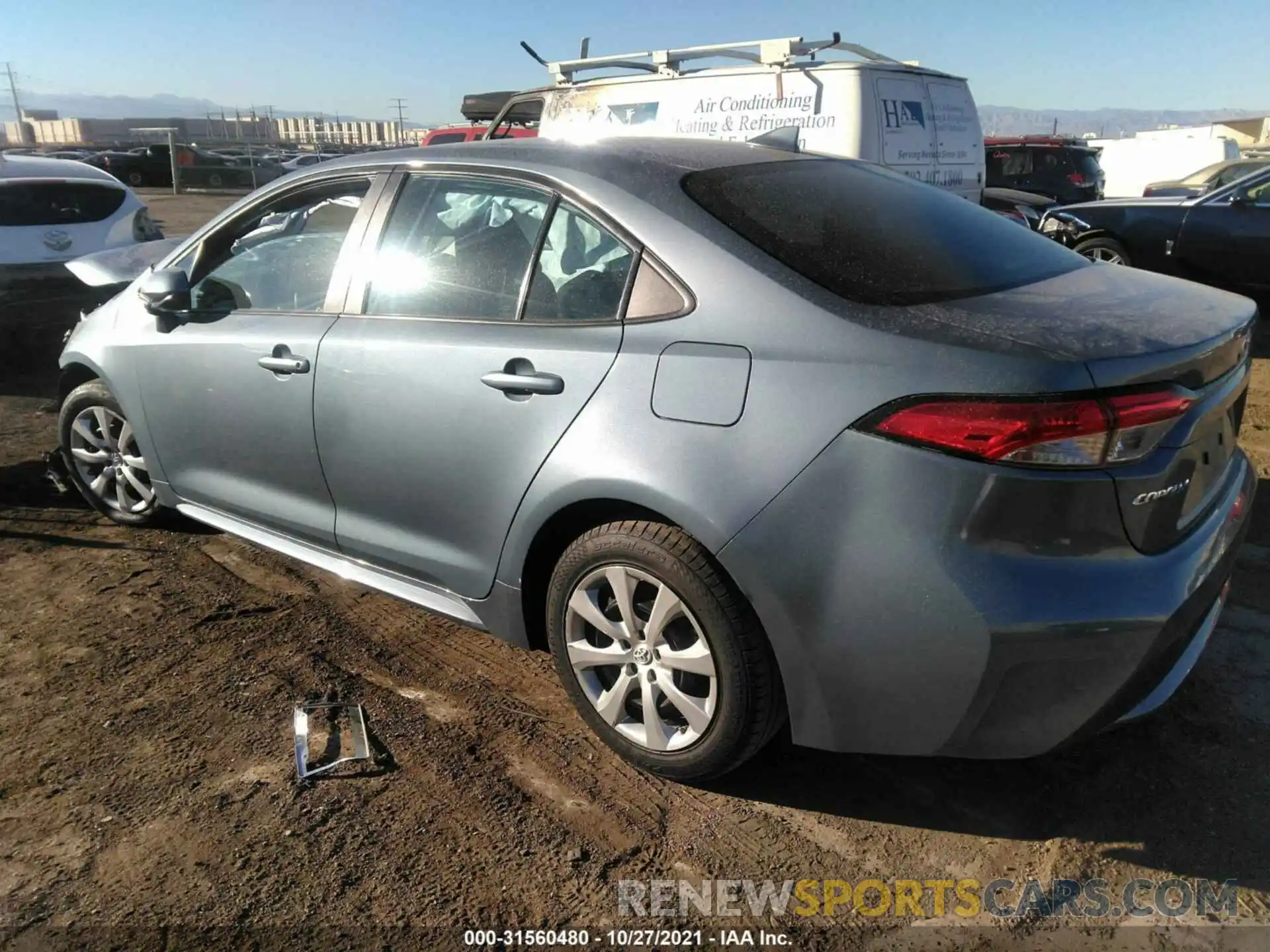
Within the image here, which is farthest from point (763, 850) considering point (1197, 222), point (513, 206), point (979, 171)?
point (1197, 222)

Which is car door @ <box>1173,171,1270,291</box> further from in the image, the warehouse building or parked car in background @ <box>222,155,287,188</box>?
the warehouse building

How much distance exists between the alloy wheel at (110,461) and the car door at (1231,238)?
28.1ft

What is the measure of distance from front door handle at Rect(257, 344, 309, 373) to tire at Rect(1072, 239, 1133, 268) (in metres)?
8.08

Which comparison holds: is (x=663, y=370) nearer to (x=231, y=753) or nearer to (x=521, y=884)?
(x=521, y=884)

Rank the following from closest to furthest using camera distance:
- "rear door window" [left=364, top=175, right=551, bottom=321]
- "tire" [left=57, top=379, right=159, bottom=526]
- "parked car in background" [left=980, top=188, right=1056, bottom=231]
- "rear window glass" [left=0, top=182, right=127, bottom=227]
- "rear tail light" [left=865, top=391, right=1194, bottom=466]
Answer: "rear tail light" [left=865, top=391, right=1194, bottom=466]
"rear door window" [left=364, top=175, right=551, bottom=321]
"tire" [left=57, top=379, right=159, bottom=526]
"rear window glass" [left=0, top=182, right=127, bottom=227]
"parked car in background" [left=980, top=188, right=1056, bottom=231]

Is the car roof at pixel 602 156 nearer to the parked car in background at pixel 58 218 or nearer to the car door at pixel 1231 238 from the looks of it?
the parked car in background at pixel 58 218

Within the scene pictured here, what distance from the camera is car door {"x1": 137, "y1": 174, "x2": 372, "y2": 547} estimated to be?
10.8ft

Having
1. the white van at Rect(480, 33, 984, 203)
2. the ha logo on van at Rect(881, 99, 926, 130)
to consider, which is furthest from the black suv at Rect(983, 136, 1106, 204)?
the ha logo on van at Rect(881, 99, 926, 130)

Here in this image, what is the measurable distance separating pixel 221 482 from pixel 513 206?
159 centimetres

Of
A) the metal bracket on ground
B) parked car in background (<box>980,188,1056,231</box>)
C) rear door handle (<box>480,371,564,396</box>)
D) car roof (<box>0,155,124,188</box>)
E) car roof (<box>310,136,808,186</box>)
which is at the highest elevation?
car roof (<box>310,136,808,186</box>)

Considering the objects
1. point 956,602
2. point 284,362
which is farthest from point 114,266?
point 956,602

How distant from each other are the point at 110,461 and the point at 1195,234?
872 cm

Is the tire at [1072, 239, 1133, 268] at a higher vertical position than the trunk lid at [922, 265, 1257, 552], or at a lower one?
lower

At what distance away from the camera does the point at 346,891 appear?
90.5 inches
